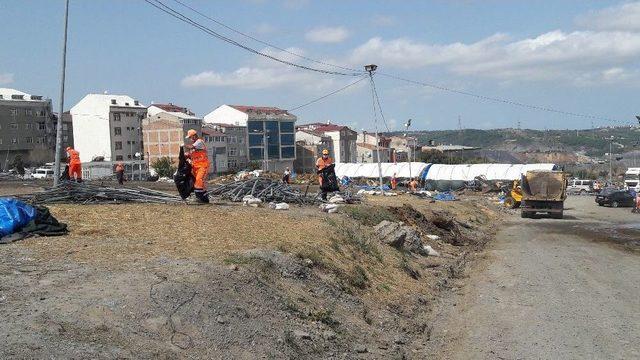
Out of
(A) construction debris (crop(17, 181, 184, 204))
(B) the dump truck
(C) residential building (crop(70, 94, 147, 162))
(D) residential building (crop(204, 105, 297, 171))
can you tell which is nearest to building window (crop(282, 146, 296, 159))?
(D) residential building (crop(204, 105, 297, 171))

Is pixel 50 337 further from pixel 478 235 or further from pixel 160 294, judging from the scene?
pixel 478 235

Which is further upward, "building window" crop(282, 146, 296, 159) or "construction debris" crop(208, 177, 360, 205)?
"building window" crop(282, 146, 296, 159)

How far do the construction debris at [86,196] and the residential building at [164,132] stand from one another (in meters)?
64.6

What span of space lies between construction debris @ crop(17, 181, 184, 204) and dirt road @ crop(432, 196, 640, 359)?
7.83 metres

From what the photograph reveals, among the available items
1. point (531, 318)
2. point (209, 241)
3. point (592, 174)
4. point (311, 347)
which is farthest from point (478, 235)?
point (592, 174)

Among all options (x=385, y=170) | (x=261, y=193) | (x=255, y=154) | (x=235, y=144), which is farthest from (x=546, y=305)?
(x=255, y=154)

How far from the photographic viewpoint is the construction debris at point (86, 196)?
568 inches

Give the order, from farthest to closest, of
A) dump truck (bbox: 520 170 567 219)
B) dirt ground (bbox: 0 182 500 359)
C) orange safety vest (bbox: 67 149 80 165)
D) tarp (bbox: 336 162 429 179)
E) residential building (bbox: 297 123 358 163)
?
residential building (bbox: 297 123 358 163), tarp (bbox: 336 162 429 179), dump truck (bbox: 520 170 567 219), orange safety vest (bbox: 67 149 80 165), dirt ground (bbox: 0 182 500 359)

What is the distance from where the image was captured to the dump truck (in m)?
32.1

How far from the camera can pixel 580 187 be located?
217 feet

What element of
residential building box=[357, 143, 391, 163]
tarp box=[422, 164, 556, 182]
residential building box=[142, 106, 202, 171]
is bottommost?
tarp box=[422, 164, 556, 182]

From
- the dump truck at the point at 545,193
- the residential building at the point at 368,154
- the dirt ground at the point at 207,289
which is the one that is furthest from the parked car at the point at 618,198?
the residential building at the point at 368,154

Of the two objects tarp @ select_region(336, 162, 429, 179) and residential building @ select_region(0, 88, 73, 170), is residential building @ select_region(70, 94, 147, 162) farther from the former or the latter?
tarp @ select_region(336, 162, 429, 179)

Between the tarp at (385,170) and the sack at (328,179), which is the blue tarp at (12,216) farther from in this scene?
the tarp at (385,170)
